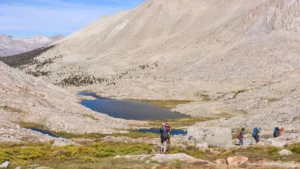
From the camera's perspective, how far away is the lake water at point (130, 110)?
127625mm

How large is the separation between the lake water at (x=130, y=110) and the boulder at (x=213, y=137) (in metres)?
79.9

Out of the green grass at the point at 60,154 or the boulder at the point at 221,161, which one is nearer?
the boulder at the point at 221,161

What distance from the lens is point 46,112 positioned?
84.2 m

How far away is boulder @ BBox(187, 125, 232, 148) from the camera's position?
1726 inches

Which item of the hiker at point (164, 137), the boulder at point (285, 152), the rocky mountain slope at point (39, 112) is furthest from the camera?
the rocky mountain slope at point (39, 112)

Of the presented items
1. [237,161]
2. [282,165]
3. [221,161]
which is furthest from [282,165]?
[221,161]

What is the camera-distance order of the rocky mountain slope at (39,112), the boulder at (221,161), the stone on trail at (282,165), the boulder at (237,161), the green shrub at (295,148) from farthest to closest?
the rocky mountain slope at (39,112), the green shrub at (295,148), the boulder at (221,161), the boulder at (237,161), the stone on trail at (282,165)

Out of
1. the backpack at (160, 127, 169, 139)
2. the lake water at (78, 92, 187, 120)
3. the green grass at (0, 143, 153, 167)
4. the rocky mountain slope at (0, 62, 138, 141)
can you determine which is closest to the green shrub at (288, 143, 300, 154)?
the backpack at (160, 127, 169, 139)

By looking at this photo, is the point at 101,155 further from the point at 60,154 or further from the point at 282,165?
the point at 282,165

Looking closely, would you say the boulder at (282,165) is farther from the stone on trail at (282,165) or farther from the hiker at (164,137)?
the hiker at (164,137)

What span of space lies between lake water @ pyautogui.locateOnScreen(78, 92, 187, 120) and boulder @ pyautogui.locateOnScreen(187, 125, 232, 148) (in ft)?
262

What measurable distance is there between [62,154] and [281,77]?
152976 mm

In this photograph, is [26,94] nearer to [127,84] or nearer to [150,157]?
[150,157]

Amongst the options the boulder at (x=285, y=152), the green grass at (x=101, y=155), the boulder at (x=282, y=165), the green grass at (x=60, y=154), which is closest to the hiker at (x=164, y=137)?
the green grass at (x=101, y=155)
